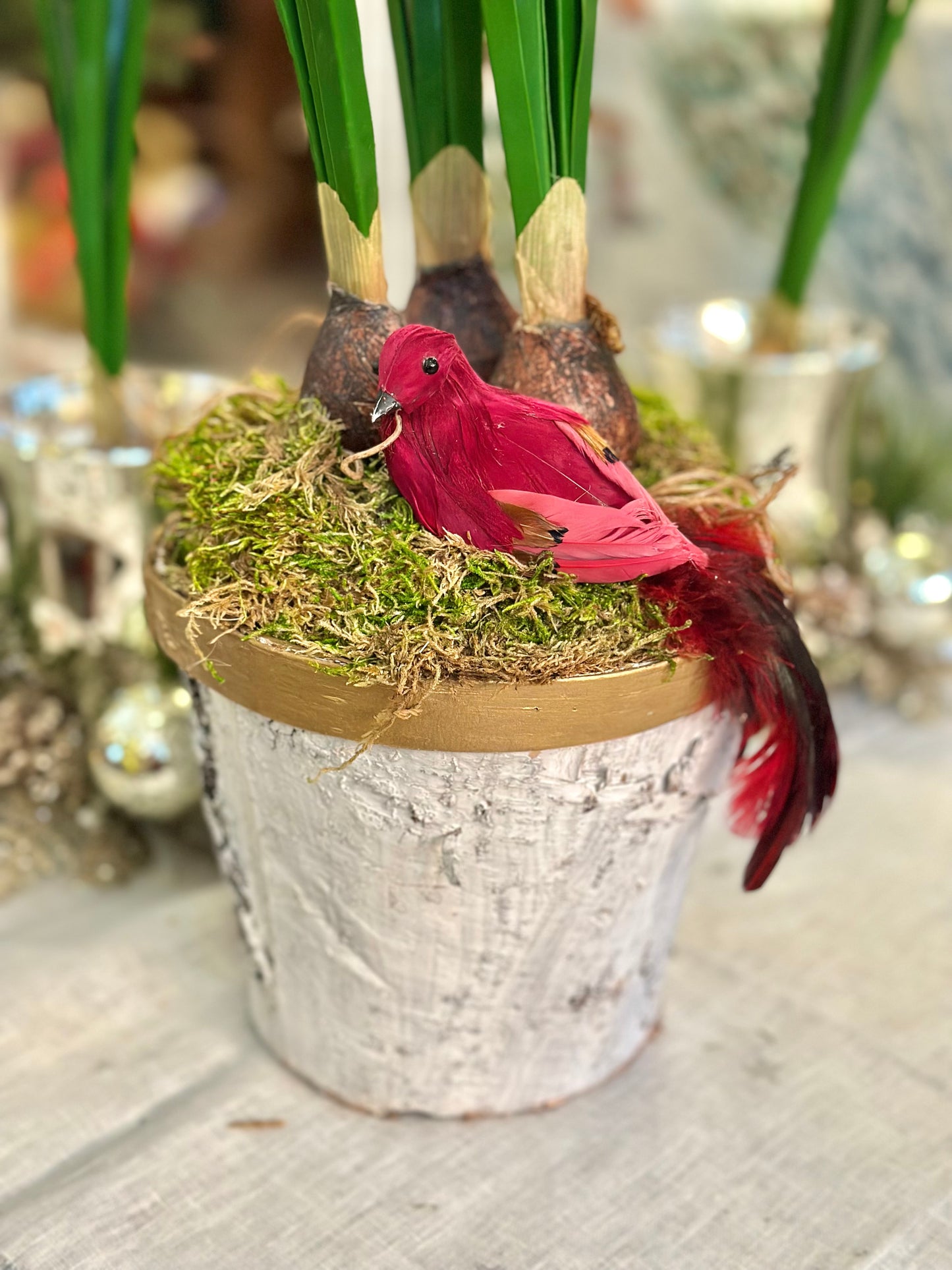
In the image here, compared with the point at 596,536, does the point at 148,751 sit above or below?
below

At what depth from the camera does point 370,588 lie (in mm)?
596

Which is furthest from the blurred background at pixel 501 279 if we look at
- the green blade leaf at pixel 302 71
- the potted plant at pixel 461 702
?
the green blade leaf at pixel 302 71

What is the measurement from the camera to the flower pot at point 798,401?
118 centimetres

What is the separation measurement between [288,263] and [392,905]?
47.9 inches

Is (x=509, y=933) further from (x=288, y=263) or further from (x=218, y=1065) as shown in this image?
(x=288, y=263)

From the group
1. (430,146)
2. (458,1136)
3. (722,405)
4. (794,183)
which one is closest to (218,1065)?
(458,1136)

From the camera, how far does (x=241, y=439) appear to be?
0.71m

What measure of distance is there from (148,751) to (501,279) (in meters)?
0.91

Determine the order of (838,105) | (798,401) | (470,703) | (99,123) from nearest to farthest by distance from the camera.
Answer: (470,703)
(99,123)
(838,105)
(798,401)

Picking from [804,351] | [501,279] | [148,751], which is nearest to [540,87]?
[148,751]

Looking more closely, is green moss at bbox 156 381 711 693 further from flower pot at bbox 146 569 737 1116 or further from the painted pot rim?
the painted pot rim

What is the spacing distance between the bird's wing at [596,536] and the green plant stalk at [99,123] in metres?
0.48

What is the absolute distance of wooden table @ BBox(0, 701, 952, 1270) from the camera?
663mm

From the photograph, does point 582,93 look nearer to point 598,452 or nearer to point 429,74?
point 429,74
